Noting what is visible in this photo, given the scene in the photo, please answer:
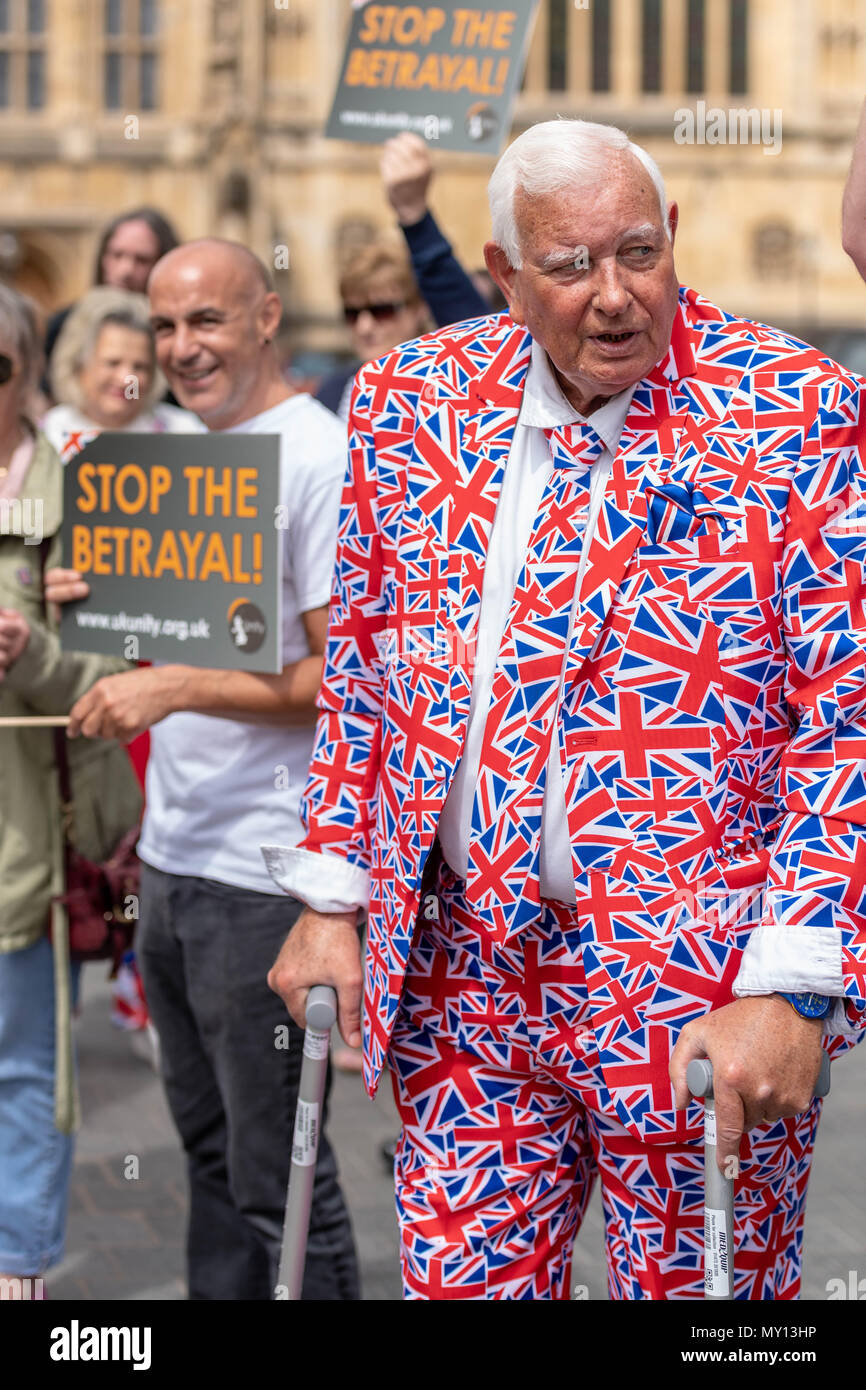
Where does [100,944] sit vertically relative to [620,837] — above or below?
below

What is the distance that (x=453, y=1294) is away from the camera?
2.40 meters

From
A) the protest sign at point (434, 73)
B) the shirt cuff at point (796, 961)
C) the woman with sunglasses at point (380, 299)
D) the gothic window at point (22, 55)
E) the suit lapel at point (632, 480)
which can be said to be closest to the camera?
the shirt cuff at point (796, 961)

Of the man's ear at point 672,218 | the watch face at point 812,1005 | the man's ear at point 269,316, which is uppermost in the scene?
the man's ear at point 672,218

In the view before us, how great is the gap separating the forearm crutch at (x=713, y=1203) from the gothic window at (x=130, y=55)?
128 ft

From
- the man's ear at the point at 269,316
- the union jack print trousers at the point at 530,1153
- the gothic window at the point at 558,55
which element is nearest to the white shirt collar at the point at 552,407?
the union jack print trousers at the point at 530,1153

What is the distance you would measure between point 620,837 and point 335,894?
0.48m

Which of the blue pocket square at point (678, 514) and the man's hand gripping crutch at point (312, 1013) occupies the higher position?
the blue pocket square at point (678, 514)

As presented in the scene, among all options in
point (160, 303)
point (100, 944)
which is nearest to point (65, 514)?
point (160, 303)

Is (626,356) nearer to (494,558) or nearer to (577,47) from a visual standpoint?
(494,558)

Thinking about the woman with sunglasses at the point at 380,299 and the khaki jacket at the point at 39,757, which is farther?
the woman with sunglasses at the point at 380,299

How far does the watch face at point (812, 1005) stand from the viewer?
2096 mm

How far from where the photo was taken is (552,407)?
2.29 m

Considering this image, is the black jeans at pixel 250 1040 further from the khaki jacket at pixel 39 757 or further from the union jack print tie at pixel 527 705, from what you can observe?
the union jack print tie at pixel 527 705

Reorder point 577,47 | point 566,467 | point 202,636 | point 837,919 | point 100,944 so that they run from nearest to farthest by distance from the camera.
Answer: point 837,919 → point 566,467 → point 202,636 → point 100,944 → point 577,47
